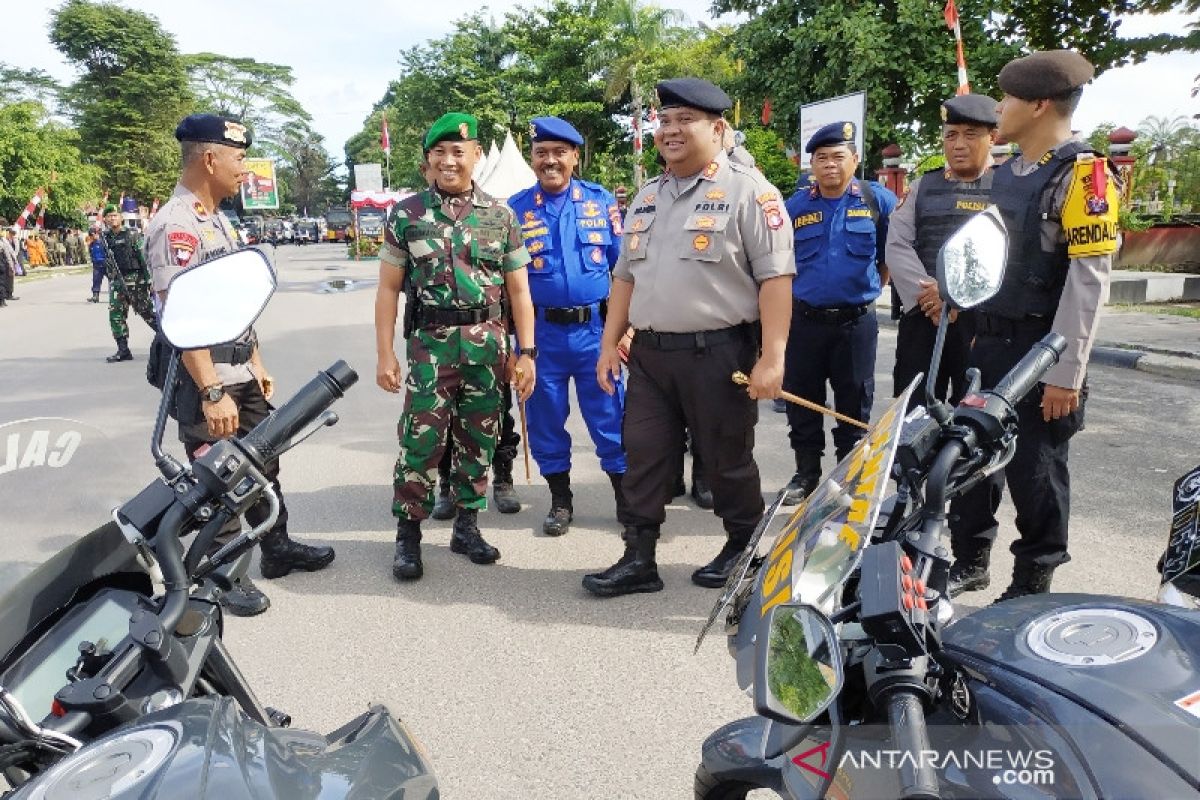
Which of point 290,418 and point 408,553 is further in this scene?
point 408,553

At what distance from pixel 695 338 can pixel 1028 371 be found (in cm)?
191

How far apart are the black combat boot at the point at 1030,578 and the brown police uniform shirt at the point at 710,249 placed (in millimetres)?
1297

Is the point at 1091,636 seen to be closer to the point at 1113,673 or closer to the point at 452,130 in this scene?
the point at 1113,673

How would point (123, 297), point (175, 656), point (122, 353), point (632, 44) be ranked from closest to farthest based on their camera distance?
point (175, 656) < point (123, 297) < point (122, 353) < point (632, 44)

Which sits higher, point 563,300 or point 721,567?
point 563,300

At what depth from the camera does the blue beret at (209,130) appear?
10.9 feet

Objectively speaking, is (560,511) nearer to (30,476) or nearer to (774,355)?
(774,355)

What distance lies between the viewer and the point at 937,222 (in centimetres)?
427

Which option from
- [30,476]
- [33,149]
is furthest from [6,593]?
[33,149]

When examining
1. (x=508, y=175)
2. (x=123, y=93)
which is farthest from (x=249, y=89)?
(x=508, y=175)

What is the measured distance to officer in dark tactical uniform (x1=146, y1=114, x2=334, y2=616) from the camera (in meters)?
3.18

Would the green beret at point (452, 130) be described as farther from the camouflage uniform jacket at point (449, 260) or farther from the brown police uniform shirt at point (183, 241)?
the brown police uniform shirt at point (183, 241)

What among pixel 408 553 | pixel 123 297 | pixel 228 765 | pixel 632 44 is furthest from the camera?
pixel 632 44

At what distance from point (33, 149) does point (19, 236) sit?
27.8 ft
